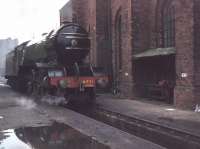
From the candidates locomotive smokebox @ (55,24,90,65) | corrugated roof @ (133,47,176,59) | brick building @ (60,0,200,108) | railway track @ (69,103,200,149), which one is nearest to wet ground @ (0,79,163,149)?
railway track @ (69,103,200,149)

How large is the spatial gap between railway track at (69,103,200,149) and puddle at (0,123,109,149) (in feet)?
5.59

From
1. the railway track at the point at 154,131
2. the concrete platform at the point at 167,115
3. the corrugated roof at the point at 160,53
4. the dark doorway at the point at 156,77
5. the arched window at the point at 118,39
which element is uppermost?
the arched window at the point at 118,39

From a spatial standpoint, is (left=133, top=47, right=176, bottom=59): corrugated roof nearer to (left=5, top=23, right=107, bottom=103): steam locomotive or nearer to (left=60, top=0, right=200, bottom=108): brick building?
(left=60, top=0, right=200, bottom=108): brick building

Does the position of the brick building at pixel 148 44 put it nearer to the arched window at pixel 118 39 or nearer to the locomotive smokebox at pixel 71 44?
the arched window at pixel 118 39

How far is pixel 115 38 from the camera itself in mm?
24391

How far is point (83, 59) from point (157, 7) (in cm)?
513

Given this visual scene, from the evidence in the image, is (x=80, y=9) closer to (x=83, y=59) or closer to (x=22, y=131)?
(x=83, y=59)

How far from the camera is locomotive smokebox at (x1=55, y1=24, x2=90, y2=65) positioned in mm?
17172

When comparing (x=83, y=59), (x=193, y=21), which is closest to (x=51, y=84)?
(x=83, y=59)

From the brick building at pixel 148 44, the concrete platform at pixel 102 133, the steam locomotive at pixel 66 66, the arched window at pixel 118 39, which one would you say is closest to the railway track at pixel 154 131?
the concrete platform at pixel 102 133

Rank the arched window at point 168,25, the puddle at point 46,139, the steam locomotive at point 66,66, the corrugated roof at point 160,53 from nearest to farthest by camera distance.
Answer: the puddle at point 46,139, the corrugated roof at point 160,53, the steam locomotive at point 66,66, the arched window at point 168,25

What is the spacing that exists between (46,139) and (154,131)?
3.21 m

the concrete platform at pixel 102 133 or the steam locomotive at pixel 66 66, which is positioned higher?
the steam locomotive at pixel 66 66

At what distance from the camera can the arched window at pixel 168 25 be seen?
61.5 feet
